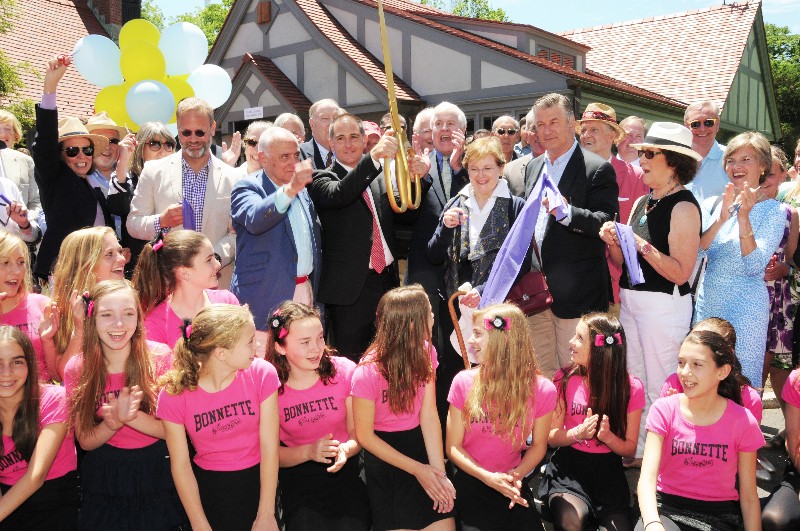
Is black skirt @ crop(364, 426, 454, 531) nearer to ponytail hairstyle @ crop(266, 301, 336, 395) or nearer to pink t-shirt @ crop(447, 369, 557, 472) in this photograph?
pink t-shirt @ crop(447, 369, 557, 472)

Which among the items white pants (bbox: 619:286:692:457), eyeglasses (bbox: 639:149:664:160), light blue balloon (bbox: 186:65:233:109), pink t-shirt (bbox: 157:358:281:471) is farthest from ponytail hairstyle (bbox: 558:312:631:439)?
light blue balloon (bbox: 186:65:233:109)

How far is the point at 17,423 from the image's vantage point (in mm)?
3008

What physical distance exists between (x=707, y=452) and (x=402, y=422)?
1.35 meters

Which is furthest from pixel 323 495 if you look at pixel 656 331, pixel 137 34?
pixel 137 34

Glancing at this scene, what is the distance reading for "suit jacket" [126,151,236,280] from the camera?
178 inches

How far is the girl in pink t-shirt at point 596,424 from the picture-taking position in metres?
3.33

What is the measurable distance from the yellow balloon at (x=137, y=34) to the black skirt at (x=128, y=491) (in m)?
4.80

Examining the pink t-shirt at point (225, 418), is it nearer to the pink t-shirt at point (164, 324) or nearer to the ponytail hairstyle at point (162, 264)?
the pink t-shirt at point (164, 324)

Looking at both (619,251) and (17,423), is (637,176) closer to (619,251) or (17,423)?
(619,251)

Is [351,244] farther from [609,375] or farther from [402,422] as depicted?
[609,375]

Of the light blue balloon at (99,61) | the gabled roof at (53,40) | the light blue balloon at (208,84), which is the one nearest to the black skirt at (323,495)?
the light blue balloon at (208,84)

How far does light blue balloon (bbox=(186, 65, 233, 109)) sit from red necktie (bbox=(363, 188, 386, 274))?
3439 mm

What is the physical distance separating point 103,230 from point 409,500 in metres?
2.01

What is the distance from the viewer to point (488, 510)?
3244 millimetres
